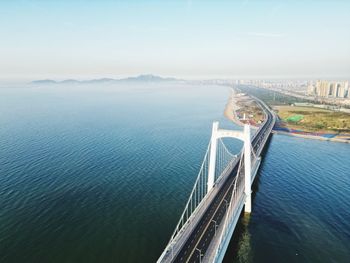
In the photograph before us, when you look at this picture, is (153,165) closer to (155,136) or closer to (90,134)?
(155,136)

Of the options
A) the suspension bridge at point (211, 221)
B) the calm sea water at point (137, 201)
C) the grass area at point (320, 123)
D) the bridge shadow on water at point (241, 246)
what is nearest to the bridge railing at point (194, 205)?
the suspension bridge at point (211, 221)

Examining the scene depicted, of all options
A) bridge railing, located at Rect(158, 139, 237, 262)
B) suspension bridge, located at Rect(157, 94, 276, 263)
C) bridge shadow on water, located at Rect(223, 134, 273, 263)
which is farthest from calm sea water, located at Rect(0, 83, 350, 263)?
suspension bridge, located at Rect(157, 94, 276, 263)

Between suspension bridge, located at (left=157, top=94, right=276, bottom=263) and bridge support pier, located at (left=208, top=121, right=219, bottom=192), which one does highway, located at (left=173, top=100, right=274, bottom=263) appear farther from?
bridge support pier, located at (left=208, top=121, right=219, bottom=192)

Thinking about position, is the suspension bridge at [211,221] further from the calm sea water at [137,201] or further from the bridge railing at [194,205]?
the calm sea water at [137,201]

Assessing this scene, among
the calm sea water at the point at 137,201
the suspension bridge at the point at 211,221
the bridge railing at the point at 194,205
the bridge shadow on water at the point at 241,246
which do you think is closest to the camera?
the suspension bridge at the point at 211,221

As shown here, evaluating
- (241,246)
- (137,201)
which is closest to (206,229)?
(241,246)

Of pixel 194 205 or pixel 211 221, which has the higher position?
pixel 211 221

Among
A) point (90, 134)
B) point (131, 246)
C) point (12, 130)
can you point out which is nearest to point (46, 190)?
point (131, 246)

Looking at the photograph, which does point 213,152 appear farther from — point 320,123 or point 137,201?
point 320,123
